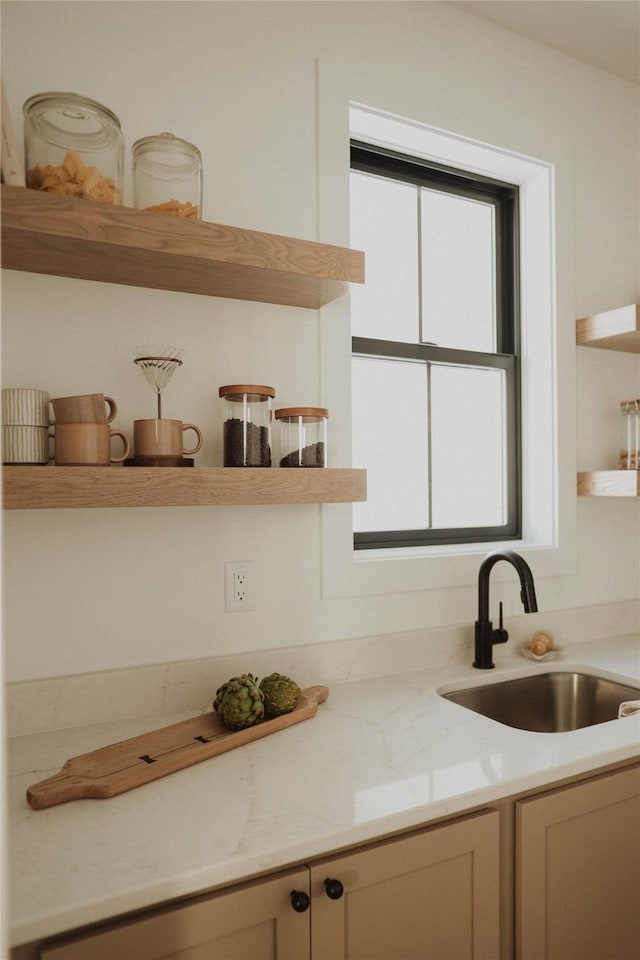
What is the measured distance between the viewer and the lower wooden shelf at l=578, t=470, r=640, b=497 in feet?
6.59

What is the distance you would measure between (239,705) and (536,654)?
99 cm

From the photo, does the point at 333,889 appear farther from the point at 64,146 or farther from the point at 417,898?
the point at 64,146

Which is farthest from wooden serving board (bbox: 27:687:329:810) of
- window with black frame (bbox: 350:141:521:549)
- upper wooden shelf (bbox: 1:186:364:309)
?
upper wooden shelf (bbox: 1:186:364:309)

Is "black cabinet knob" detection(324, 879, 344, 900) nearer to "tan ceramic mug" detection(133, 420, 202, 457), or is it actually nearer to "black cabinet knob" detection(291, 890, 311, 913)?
"black cabinet knob" detection(291, 890, 311, 913)

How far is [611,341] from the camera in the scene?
217 cm

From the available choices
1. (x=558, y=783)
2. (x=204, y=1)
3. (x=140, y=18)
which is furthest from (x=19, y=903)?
(x=204, y=1)

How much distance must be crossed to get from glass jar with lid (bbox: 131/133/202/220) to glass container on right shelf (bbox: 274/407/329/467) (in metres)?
0.47

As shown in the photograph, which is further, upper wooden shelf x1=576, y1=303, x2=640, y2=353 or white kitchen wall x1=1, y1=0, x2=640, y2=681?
upper wooden shelf x1=576, y1=303, x2=640, y2=353

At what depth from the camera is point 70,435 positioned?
1.26 m

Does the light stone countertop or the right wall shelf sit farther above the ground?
the right wall shelf

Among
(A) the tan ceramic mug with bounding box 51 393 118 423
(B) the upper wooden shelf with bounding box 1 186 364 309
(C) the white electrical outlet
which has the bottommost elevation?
(C) the white electrical outlet

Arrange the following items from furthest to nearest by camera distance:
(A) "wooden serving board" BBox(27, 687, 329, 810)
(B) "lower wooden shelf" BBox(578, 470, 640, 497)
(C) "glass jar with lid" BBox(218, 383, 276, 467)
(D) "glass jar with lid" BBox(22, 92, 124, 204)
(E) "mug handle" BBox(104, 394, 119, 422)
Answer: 1. (B) "lower wooden shelf" BBox(578, 470, 640, 497)
2. (C) "glass jar with lid" BBox(218, 383, 276, 467)
3. (E) "mug handle" BBox(104, 394, 119, 422)
4. (D) "glass jar with lid" BBox(22, 92, 124, 204)
5. (A) "wooden serving board" BBox(27, 687, 329, 810)

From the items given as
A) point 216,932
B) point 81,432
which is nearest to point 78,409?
point 81,432

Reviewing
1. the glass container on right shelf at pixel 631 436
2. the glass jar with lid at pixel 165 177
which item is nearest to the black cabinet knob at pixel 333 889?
the glass jar with lid at pixel 165 177
